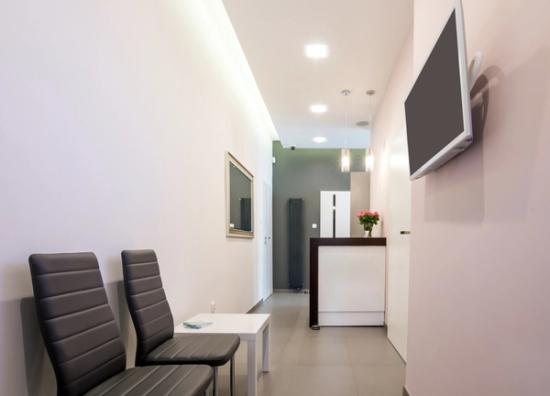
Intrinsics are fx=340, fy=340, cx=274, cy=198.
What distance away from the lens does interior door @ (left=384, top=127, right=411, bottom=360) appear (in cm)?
300

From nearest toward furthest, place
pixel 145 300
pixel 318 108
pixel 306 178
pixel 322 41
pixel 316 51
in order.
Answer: pixel 145 300 → pixel 322 41 → pixel 316 51 → pixel 318 108 → pixel 306 178

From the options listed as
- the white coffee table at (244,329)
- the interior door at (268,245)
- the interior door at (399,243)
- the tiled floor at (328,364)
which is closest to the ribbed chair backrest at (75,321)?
the white coffee table at (244,329)

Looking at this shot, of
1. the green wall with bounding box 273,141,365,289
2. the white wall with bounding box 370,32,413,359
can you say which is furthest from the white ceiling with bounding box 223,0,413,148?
the green wall with bounding box 273,141,365,289

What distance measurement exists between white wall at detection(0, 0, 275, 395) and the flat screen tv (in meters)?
1.45

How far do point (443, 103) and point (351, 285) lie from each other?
10.4 feet

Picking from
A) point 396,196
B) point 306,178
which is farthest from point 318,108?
point 306,178

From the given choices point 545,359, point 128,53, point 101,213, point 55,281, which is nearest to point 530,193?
point 545,359

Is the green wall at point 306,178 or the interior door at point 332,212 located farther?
the green wall at point 306,178

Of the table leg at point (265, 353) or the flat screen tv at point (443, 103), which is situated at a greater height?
the flat screen tv at point (443, 103)

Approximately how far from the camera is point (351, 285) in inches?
164

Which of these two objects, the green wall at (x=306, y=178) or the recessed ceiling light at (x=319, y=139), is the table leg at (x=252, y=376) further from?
the green wall at (x=306, y=178)

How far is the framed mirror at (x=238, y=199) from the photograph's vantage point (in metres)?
3.63

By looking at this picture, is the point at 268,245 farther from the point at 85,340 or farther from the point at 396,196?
the point at 85,340

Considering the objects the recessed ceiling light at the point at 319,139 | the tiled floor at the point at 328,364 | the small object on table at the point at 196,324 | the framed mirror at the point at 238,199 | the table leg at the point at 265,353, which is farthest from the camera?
the recessed ceiling light at the point at 319,139
